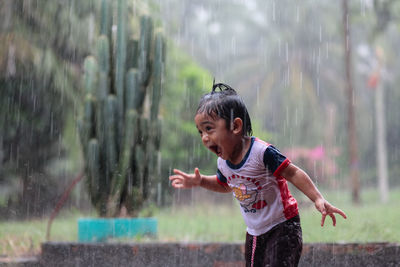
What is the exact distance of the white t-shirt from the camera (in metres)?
2.57

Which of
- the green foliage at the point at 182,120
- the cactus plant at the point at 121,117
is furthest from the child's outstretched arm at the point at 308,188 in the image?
the green foliage at the point at 182,120

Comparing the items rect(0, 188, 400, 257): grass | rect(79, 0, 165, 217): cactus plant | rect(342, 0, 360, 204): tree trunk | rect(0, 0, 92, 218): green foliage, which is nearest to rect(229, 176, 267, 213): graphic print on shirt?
rect(0, 188, 400, 257): grass

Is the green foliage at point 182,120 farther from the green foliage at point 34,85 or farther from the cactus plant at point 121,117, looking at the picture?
the cactus plant at point 121,117

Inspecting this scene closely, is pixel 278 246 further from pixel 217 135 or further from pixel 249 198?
pixel 217 135

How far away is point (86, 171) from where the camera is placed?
5.43 m

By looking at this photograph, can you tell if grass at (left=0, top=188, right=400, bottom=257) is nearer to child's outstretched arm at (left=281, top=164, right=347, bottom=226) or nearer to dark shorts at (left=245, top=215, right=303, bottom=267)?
dark shorts at (left=245, top=215, right=303, bottom=267)

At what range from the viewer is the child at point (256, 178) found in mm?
2547

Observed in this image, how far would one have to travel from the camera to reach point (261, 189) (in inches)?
103

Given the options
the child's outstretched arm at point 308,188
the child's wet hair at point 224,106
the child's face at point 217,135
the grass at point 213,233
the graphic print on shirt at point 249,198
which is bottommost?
the grass at point 213,233

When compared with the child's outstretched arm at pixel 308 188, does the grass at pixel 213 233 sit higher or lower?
lower

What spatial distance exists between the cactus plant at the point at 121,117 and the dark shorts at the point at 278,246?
283 centimetres

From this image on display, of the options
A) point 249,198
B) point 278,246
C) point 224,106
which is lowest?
point 278,246

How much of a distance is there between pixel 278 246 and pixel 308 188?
0.34 m

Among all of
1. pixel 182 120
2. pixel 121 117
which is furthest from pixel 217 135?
pixel 182 120
